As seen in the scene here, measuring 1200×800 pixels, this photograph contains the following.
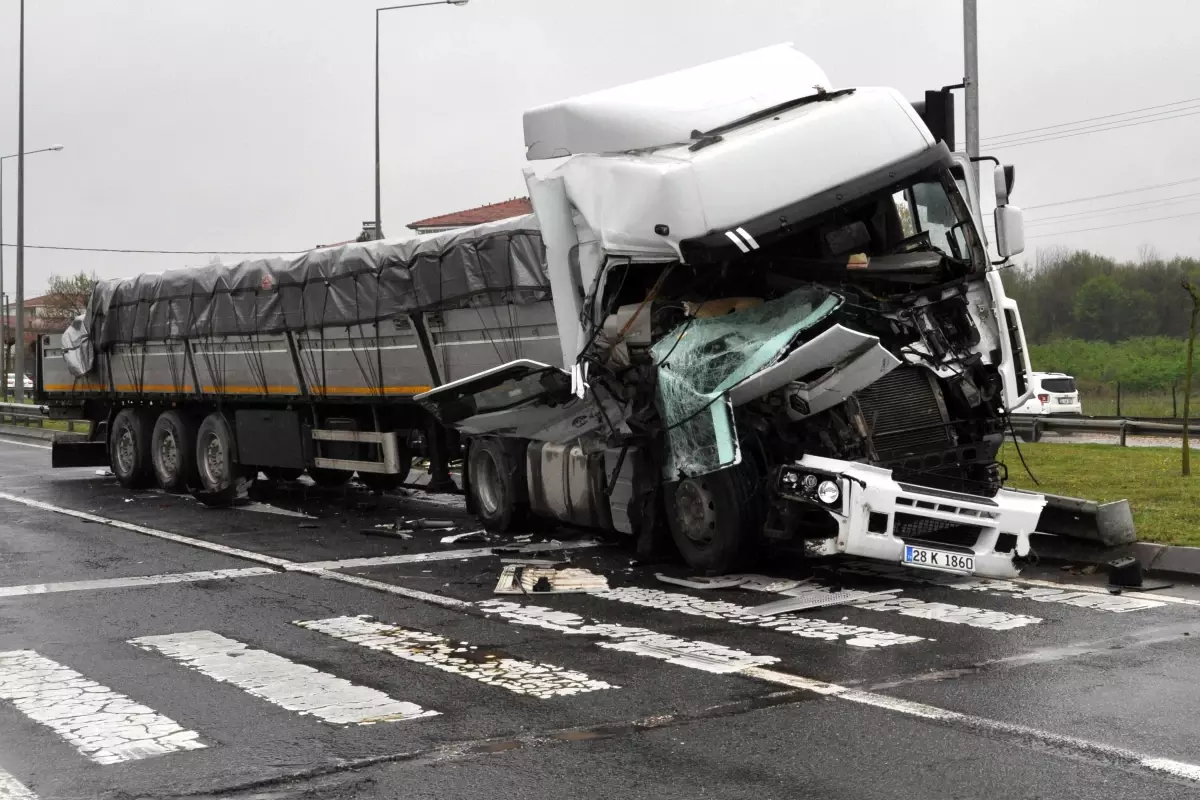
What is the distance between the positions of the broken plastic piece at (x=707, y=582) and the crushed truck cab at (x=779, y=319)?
12cm

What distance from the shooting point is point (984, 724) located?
5.67 m

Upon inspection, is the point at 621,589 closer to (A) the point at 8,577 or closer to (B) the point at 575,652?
(B) the point at 575,652

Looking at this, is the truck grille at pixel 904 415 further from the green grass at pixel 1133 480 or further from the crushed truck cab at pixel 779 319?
the green grass at pixel 1133 480

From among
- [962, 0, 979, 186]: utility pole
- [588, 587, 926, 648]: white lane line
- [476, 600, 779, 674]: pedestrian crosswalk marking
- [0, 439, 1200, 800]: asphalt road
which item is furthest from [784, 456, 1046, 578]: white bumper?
[962, 0, 979, 186]: utility pole

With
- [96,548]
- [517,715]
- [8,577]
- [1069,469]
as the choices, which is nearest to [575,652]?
[517,715]

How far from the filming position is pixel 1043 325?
50.8 m

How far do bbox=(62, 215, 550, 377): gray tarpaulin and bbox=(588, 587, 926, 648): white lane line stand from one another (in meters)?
2.94

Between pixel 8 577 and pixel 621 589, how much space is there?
4869 millimetres

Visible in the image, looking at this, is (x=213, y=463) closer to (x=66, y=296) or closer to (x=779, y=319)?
(x=779, y=319)

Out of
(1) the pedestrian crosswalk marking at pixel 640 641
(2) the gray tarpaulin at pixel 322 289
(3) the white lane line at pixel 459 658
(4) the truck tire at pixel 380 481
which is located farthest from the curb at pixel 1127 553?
(4) the truck tire at pixel 380 481

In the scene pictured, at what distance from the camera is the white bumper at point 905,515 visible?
8.67m

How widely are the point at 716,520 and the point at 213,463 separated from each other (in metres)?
9.80

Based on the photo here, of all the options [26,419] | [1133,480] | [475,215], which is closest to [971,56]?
[1133,480]

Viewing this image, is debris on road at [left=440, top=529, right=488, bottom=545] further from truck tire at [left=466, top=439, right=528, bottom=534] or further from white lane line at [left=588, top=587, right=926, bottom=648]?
white lane line at [left=588, top=587, right=926, bottom=648]
